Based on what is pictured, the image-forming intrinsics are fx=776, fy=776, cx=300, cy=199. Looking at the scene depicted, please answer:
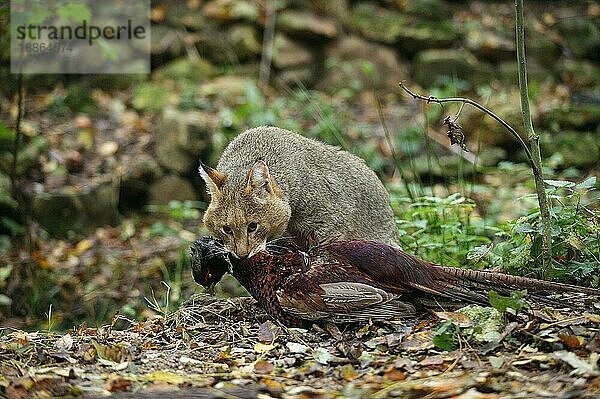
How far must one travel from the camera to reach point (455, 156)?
1031cm

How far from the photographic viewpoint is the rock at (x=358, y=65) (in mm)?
12648

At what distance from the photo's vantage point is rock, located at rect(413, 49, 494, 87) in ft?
40.8

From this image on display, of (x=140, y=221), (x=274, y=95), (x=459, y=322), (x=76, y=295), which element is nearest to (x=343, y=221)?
(x=459, y=322)

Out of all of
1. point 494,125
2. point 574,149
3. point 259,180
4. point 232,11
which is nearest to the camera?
point 259,180

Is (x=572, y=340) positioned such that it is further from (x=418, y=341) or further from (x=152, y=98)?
(x=152, y=98)

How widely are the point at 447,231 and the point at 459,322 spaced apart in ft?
6.39

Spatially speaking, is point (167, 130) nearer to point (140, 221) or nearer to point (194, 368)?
point (140, 221)

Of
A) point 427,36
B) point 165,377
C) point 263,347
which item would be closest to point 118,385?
point 165,377

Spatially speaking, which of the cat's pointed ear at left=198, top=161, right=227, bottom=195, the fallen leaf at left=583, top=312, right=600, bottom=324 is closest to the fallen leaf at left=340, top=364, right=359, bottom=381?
the fallen leaf at left=583, top=312, right=600, bottom=324

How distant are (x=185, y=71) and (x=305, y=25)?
212 cm

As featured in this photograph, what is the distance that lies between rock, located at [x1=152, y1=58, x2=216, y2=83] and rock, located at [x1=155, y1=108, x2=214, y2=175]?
2.30m

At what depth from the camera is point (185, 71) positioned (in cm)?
1229

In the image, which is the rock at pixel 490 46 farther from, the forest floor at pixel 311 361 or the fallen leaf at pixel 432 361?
the fallen leaf at pixel 432 361

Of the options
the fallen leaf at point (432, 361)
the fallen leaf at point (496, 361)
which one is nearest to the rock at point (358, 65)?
the fallen leaf at point (432, 361)
